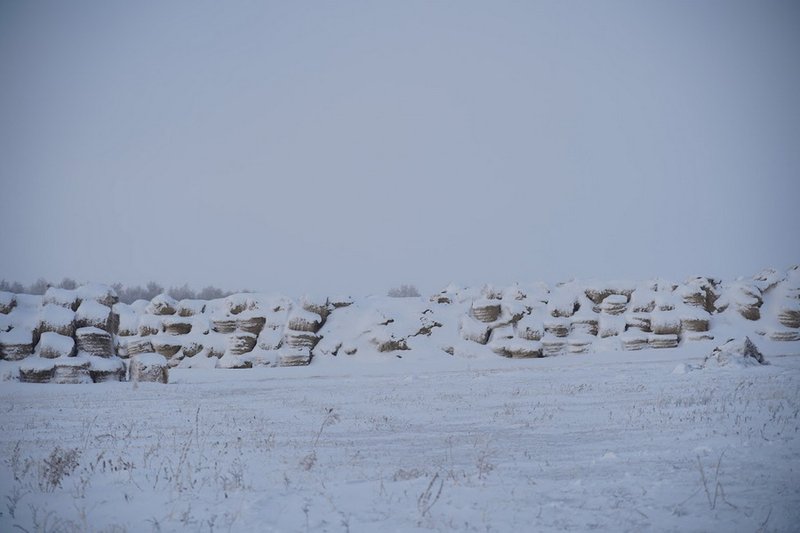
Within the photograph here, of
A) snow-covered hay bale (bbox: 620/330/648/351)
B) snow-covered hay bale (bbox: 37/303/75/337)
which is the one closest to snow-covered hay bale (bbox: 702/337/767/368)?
snow-covered hay bale (bbox: 620/330/648/351)

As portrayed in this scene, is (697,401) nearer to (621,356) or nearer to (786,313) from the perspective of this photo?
(621,356)

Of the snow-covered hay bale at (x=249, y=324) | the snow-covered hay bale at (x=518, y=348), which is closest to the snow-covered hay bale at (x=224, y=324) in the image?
the snow-covered hay bale at (x=249, y=324)

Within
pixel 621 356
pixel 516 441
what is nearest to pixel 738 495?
pixel 516 441

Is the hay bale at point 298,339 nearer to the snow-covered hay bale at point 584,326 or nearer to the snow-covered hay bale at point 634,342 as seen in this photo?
the snow-covered hay bale at point 584,326

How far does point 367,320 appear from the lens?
37.3 metres

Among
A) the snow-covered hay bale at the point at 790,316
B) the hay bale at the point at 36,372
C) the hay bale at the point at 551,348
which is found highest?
the snow-covered hay bale at the point at 790,316

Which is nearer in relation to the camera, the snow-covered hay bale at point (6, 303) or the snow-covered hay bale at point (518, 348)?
the snow-covered hay bale at point (6, 303)

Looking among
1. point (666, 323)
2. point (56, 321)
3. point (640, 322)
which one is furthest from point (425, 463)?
point (640, 322)

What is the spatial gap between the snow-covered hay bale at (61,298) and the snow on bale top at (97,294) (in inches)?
12.8

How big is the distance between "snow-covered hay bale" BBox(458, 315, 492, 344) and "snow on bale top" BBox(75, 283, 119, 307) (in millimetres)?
19946

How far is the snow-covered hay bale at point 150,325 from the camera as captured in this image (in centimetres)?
3478

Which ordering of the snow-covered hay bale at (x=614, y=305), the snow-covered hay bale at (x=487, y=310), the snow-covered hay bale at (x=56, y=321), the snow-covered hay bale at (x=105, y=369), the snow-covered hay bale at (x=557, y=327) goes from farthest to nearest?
the snow-covered hay bale at (x=487, y=310) < the snow-covered hay bale at (x=614, y=305) < the snow-covered hay bale at (x=557, y=327) < the snow-covered hay bale at (x=56, y=321) < the snow-covered hay bale at (x=105, y=369)

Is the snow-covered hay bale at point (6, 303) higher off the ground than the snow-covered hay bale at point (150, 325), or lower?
higher

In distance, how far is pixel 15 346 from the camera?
2719 centimetres
